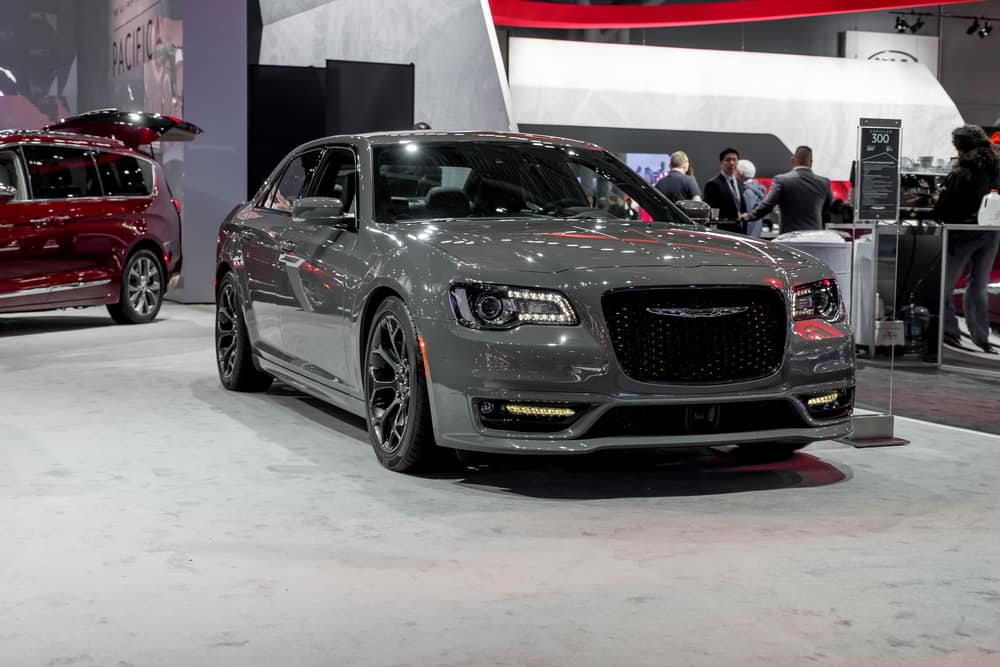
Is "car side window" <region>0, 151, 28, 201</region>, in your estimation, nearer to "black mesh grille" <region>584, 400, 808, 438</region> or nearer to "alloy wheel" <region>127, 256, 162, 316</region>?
"alloy wheel" <region>127, 256, 162, 316</region>

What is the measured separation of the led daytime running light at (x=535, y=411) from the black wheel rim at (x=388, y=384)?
0.56 metres

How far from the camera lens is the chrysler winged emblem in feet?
16.1

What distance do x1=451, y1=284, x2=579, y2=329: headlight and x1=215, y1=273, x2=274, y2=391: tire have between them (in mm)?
2856

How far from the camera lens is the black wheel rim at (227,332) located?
776 centimetres

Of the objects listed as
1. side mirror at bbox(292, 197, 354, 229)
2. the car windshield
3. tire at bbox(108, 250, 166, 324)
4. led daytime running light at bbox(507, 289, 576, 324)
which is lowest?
tire at bbox(108, 250, 166, 324)

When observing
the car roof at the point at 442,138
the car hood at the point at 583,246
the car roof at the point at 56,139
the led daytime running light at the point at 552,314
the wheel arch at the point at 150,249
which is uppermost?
the car roof at the point at 56,139

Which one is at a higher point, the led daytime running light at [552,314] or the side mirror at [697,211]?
the side mirror at [697,211]

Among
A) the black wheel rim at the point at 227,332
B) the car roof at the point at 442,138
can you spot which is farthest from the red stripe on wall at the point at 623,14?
the car roof at the point at 442,138

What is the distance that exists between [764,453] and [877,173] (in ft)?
5.46

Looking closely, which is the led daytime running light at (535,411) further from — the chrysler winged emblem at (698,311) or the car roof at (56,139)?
the car roof at (56,139)

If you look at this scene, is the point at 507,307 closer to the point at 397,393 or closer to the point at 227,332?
the point at 397,393

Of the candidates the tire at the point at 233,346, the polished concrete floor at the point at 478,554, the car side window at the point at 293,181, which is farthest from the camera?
the tire at the point at 233,346

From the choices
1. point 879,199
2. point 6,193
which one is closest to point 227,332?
point 6,193

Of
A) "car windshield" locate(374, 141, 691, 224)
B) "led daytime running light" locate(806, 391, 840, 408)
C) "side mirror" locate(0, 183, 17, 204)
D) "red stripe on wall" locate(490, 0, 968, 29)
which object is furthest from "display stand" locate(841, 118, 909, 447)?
"red stripe on wall" locate(490, 0, 968, 29)
